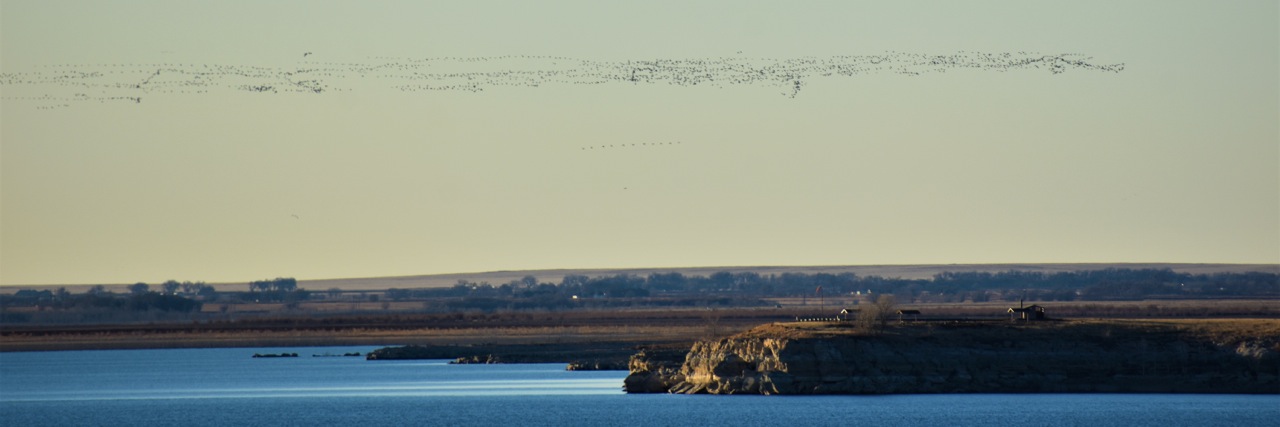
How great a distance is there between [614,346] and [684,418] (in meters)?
73.1

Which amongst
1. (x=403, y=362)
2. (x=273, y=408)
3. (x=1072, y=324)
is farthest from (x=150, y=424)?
(x=403, y=362)

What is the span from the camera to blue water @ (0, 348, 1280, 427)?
99562mm

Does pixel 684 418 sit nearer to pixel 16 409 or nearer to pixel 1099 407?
pixel 1099 407

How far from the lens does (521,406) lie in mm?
110250

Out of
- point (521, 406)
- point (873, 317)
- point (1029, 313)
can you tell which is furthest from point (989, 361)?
point (521, 406)

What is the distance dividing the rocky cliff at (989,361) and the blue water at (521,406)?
2.15m

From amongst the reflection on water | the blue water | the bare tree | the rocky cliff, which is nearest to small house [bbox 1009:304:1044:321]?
the rocky cliff

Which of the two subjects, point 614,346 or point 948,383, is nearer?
point 948,383

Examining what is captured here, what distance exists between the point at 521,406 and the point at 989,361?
27.9 m

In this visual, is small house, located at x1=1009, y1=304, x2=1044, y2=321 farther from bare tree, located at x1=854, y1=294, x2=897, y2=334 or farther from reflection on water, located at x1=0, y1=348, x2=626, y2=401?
reflection on water, located at x1=0, y1=348, x2=626, y2=401

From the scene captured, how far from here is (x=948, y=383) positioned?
117312 mm

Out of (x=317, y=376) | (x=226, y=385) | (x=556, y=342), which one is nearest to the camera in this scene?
(x=226, y=385)

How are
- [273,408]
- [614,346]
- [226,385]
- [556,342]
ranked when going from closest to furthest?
[273,408], [226,385], [614,346], [556,342]

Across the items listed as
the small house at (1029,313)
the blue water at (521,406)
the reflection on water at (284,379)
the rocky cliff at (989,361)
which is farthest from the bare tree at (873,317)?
the reflection on water at (284,379)
